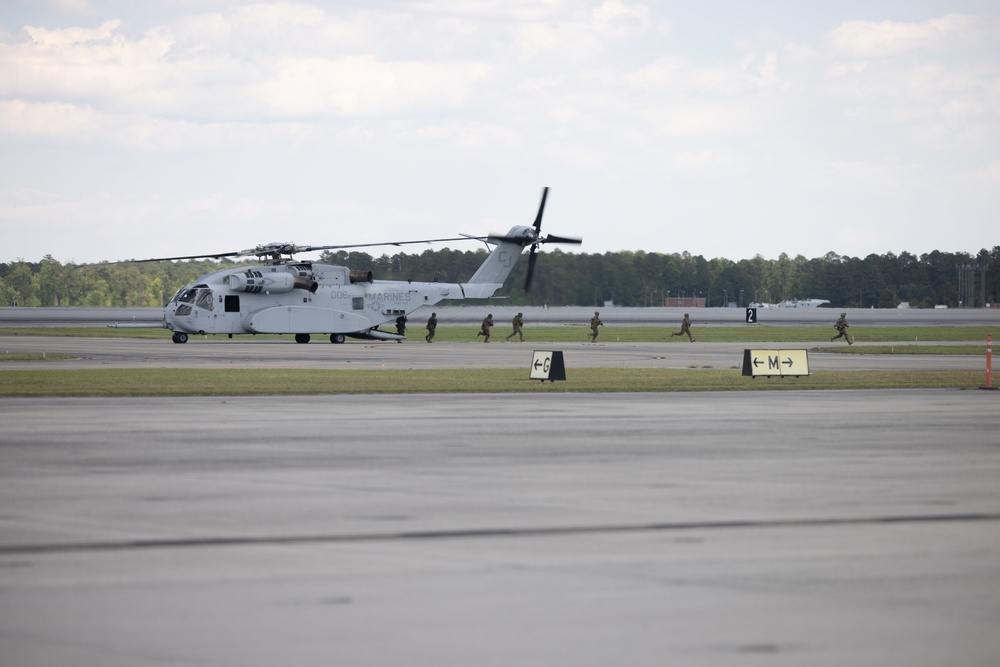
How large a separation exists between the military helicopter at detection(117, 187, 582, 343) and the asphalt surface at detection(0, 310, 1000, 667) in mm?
36207

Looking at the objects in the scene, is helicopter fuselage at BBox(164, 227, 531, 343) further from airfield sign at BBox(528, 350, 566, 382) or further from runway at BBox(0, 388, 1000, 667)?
runway at BBox(0, 388, 1000, 667)

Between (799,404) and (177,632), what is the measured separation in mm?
19822

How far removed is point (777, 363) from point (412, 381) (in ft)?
31.4

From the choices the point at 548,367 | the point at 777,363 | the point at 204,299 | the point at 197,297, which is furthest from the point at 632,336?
the point at 548,367

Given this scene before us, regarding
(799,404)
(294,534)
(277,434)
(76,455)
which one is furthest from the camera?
(799,404)

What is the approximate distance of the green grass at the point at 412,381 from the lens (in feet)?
96.3

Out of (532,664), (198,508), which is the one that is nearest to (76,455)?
(198,508)

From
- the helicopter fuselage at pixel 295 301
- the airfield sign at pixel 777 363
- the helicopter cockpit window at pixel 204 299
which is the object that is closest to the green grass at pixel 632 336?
the helicopter fuselage at pixel 295 301

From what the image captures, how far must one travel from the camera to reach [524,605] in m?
8.35

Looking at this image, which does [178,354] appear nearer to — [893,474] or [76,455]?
[76,455]

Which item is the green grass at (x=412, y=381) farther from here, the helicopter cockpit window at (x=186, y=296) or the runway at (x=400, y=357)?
the helicopter cockpit window at (x=186, y=296)

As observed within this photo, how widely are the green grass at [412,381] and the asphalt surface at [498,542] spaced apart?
7962mm

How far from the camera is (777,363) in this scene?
3472 centimetres

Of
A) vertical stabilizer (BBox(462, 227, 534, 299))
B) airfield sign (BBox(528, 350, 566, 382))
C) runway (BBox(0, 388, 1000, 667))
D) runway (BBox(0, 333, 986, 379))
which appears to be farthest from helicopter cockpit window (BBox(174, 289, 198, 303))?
runway (BBox(0, 388, 1000, 667))
